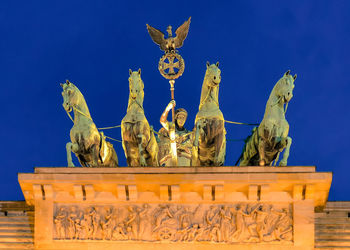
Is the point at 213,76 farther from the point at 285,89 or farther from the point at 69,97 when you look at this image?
the point at 69,97

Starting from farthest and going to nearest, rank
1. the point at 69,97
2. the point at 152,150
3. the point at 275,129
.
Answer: the point at 152,150 < the point at 69,97 < the point at 275,129

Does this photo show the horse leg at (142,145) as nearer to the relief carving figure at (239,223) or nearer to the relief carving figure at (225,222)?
the relief carving figure at (225,222)

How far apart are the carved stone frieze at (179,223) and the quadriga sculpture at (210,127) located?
5.62 feet

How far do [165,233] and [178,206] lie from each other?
0.64m

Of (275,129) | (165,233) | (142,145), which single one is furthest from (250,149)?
(165,233)

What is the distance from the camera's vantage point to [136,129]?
24.4 metres

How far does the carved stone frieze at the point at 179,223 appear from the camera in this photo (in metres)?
22.7

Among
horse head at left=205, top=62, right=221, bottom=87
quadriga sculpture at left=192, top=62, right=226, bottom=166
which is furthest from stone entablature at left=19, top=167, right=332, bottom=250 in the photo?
horse head at left=205, top=62, right=221, bottom=87

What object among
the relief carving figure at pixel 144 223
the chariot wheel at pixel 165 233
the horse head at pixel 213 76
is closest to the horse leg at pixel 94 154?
the relief carving figure at pixel 144 223

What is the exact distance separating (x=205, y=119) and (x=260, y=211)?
258 centimetres

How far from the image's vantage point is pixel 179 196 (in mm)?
22859

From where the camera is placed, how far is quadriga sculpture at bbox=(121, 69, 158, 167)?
80.1 feet

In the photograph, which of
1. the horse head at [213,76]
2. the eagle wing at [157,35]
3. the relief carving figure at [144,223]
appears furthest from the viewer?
the eagle wing at [157,35]

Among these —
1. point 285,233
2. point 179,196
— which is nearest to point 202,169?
point 179,196
